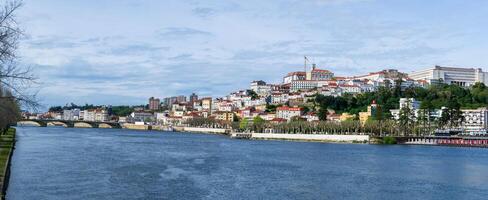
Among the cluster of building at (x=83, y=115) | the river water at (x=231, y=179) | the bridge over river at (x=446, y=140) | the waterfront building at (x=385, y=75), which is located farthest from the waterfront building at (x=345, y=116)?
the cluster of building at (x=83, y=115)

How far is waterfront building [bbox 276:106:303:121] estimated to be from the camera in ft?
341

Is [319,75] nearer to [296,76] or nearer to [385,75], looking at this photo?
[296,76]

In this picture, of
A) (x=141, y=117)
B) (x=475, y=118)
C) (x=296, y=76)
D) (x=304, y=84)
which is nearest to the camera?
(x=475, y=118)

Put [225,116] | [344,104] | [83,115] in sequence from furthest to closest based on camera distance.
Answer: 1. [83,115]
2. [225,116]
3. [344,104]

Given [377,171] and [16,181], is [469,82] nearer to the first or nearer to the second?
[377,171]

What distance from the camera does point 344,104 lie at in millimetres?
102750

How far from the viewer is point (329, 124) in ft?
245

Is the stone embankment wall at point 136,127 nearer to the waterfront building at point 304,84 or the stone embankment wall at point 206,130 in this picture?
the stone embankment wall at point 206,130

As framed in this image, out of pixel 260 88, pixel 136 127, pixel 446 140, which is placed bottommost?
pixel 446 140

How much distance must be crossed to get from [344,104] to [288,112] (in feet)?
33.7

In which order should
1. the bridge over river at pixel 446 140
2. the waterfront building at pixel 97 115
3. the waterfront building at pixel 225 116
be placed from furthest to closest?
the waterfront building at pixel 97 115
the waterfront building at pixel 225 116
the bridge over river at pixel 446 140

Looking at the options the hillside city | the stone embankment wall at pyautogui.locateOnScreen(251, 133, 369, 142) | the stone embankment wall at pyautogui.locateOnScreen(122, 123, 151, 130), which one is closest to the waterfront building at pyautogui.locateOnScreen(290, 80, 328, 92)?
the hillside city

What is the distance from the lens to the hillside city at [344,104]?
8175 centimetres

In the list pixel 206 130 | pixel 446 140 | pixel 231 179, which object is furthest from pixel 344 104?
pixel 231 179
